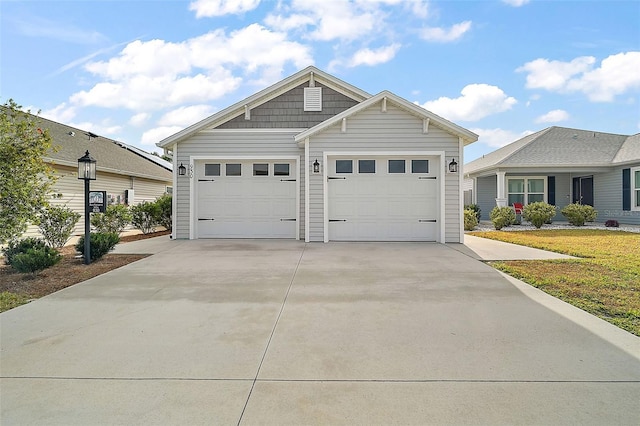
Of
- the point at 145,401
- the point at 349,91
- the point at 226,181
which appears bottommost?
the point at 145,401

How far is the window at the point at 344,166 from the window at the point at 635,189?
12.7 metres

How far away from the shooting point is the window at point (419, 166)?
9.53 m

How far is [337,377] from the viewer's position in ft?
8.28

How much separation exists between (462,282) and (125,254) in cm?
720

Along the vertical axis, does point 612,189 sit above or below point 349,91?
below

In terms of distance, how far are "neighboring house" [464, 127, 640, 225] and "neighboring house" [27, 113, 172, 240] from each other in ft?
54.0

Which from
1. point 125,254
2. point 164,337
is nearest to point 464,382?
point 164,337

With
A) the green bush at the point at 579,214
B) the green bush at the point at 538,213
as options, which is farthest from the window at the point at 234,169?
the green bush at the point at 579,214

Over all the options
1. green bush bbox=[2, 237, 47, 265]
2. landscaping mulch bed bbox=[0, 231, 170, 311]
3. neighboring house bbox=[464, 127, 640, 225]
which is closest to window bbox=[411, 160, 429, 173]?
landscaping mulch bed bbox=[0, 231, 170, 311]

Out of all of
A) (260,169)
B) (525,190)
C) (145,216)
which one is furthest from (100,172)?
(525,190)

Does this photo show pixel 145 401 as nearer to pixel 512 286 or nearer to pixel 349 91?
pixel 512 286

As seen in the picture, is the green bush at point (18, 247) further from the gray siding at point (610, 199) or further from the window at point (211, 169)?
the gray siding at point (610, 199)

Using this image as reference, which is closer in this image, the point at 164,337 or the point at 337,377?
the point at 337,377

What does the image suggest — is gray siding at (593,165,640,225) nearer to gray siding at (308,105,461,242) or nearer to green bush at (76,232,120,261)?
gray siding at (308,105,461,242)
